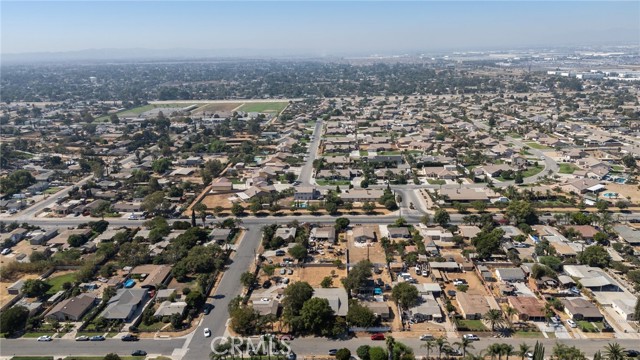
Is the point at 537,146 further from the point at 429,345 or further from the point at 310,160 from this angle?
the point at 429,345

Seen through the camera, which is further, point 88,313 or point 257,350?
point 88,313

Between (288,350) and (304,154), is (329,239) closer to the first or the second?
(288,350)

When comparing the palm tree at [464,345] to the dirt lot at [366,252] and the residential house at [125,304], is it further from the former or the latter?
the residential house at [125,304]

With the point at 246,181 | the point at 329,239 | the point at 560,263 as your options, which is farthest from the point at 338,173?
the point at 560,263

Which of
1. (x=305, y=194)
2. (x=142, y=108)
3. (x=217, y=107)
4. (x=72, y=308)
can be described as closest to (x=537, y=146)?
(x=305, y=194)

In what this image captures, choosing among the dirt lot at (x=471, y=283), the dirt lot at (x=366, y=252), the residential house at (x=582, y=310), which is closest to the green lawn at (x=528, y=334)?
the residential house at (x=582, y=310)
